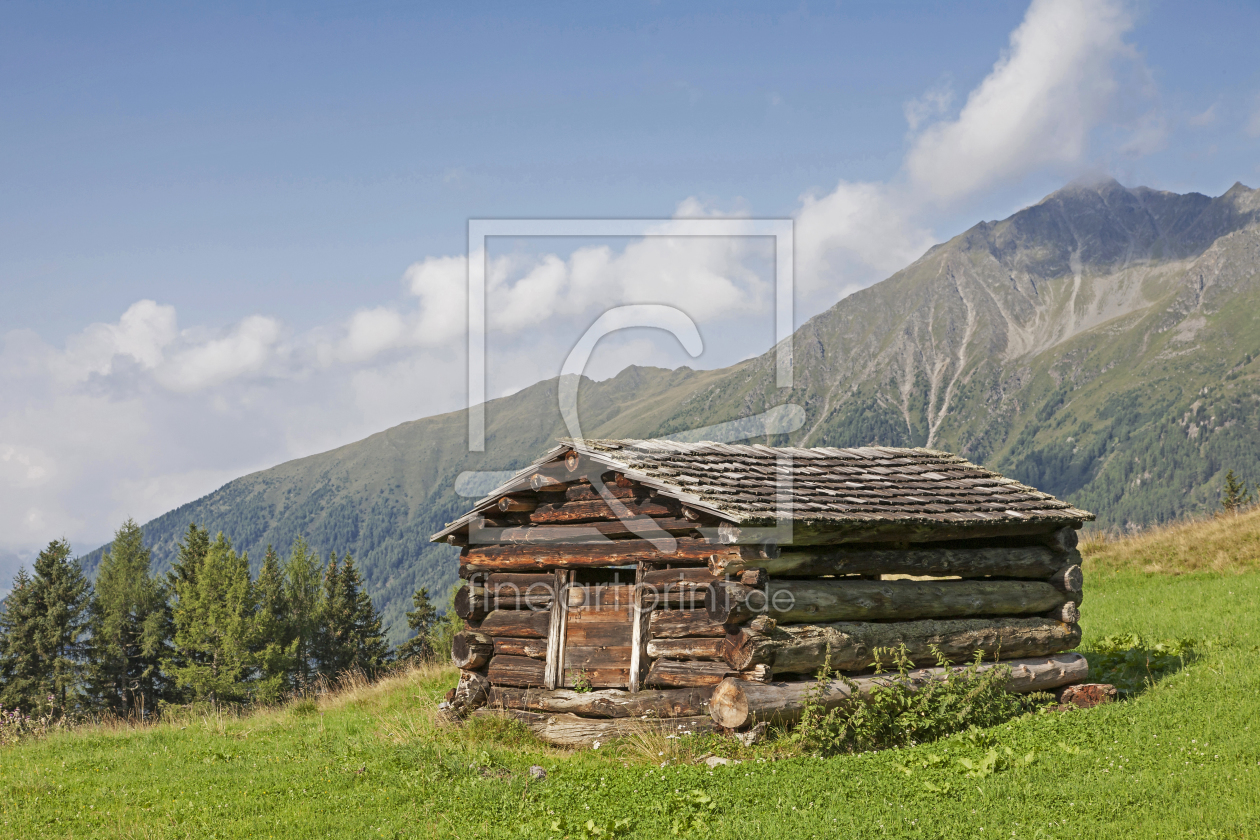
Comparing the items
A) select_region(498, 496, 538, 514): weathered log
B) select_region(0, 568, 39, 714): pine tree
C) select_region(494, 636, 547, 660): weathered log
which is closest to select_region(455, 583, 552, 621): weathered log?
select_region(494, 636, 547, 660): weathered log

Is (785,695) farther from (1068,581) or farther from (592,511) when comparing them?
(1068,581)

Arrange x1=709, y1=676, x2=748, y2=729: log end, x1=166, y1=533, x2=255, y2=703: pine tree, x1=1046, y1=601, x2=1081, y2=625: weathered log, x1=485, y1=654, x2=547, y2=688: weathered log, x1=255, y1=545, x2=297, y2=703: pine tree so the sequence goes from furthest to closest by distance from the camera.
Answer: x1=255, y1=545, x2=297, y2=703: pine tree
x1=166, y1=533, x2=255, y2=703: pine tree
x1=1046, y1=601, x2=1081, y2=625: weathered log
x1=485, y1=654, x2=547, y2=688: weathered log
x1=709, y1=676, x2=748, y2=729: log end

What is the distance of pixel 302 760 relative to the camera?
10891mm

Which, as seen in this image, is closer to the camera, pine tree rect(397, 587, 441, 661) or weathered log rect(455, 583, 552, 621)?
weathered log rect(455, 583, 552, 621)

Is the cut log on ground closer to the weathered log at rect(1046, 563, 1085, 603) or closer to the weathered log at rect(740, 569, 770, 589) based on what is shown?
the weathered log at rect(740, 569, 770, 589)

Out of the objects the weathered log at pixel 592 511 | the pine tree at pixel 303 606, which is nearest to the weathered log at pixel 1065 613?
the weathered log at pixel 592 511

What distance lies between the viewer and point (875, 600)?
37.2 feet

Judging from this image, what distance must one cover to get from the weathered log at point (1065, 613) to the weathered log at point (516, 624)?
7724mm

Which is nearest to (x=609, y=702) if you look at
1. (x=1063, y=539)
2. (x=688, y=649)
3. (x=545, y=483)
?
(x=688, y=649)

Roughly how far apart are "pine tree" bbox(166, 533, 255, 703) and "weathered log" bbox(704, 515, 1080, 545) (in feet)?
Answer: 188

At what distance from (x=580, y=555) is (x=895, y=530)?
428cm

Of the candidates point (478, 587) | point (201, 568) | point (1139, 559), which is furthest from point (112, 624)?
point (1139, 559)

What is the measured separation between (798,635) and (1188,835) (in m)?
4.49

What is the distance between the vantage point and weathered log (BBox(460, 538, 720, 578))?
10.9m
